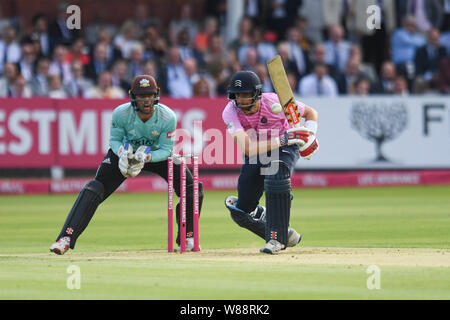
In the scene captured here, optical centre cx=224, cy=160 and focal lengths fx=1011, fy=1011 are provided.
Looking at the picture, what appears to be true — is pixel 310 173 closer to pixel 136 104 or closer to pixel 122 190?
pixel 122 190

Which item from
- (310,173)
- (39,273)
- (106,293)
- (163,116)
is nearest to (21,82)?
(310,173)

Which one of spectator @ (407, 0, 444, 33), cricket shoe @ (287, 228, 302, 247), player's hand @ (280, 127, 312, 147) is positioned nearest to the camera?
player's hand @ (280, 127, 312, 147)

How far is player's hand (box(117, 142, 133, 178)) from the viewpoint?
32.6 ft

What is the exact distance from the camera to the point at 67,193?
18422 mm

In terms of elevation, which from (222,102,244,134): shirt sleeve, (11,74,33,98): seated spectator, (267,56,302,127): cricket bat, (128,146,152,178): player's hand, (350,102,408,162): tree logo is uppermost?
(267,56,302,127): cricket bat

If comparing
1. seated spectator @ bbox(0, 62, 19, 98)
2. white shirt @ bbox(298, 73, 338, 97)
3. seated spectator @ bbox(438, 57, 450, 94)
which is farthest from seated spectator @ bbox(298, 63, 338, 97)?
seated spectator @ bbox(0, 62, 19, 98)

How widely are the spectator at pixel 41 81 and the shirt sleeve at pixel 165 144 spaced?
28.1ft

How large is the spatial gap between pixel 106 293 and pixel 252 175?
10.1ft

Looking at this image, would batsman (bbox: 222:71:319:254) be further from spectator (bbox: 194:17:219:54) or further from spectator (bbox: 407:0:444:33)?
spectator (bbox: 407:0:444:33)

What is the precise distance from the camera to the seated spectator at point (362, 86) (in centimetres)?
1959

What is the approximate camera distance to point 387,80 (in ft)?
67.1

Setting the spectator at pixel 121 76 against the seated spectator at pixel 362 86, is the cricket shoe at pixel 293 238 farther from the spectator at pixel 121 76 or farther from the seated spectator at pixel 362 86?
the seated spectator at pixel 362 86

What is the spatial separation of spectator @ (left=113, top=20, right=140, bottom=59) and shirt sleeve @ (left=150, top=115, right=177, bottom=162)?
31.5ft

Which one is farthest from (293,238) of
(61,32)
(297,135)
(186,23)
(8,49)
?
(186,23)
